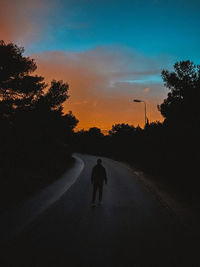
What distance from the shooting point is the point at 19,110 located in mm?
15227

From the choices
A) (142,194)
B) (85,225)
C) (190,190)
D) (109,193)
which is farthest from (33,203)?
(190,190)

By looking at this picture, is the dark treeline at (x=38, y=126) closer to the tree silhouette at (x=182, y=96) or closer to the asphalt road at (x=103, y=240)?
the tree silhouette at (x=182, y=96)

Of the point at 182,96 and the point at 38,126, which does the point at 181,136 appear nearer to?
the point at 182,96

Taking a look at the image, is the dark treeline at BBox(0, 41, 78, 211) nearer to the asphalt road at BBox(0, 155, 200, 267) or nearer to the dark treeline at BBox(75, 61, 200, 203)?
the asphalt road at BBox(0, 155, 200, 267)

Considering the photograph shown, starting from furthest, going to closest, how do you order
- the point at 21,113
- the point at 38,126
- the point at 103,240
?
the point at 38,126 → the point at 21,113 → the point at 103,240

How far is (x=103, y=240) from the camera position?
461cm

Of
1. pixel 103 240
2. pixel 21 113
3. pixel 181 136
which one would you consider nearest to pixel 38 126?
pixel 21 113

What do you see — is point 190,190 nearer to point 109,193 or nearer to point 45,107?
point 109,193

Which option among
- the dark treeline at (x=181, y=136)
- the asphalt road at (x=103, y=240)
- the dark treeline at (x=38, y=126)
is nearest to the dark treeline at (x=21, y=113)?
the dark treeline at (x=38, y=126)

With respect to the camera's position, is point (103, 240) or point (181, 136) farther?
point (181, 136)

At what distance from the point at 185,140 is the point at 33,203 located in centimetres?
984

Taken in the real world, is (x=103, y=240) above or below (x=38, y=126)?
below

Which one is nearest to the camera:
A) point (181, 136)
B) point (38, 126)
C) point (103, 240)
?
point (103, 240)

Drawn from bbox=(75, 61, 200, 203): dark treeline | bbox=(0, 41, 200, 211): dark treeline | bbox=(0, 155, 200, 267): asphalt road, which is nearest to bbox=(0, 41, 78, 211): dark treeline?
bbox=(0, 41, 200, 211): dark treeline
